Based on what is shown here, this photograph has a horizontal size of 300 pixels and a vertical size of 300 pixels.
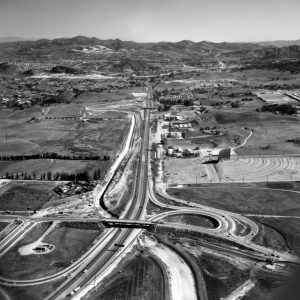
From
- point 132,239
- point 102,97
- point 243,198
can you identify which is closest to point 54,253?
point 132,239

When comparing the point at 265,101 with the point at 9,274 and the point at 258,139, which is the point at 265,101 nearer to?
the point at 258,139

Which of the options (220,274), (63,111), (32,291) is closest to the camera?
(32,291)

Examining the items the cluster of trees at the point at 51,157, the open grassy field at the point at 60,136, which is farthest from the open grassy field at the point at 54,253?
the open grassy field at the point at 60,136

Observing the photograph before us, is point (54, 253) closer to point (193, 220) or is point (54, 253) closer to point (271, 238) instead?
point (193, 220)

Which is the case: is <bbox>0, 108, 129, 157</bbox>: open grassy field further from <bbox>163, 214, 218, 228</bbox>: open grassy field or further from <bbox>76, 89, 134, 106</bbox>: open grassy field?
<bbox>163, 214, 218, 228</bbox>: open grassy field

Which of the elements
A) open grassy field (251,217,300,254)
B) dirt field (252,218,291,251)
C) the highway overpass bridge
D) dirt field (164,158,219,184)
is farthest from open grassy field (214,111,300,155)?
the highway overpass bridge

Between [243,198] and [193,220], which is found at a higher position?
[243,198]

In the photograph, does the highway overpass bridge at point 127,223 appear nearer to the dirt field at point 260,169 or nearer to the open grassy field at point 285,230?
the open grassy field at point 285,230
